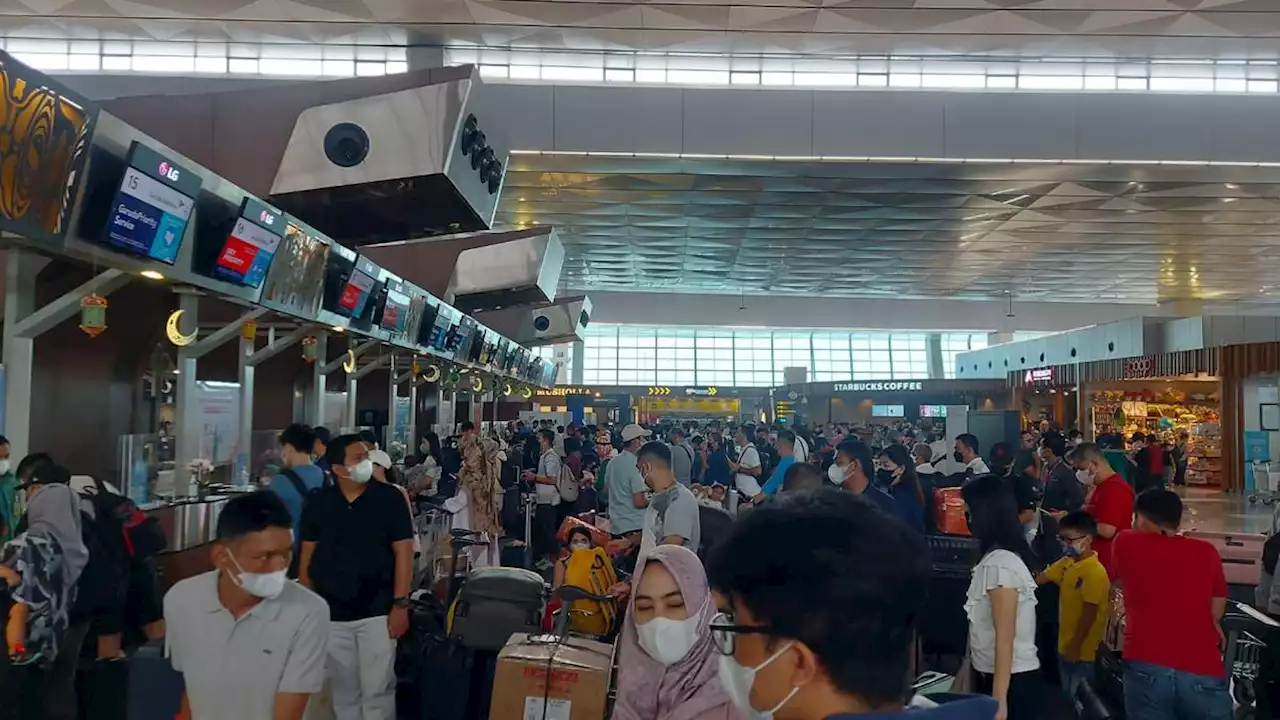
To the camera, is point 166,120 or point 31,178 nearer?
point 31,178

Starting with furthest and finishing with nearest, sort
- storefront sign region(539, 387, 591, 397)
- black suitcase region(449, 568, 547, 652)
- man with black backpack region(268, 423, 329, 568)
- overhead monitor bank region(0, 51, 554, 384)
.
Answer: storefront sign region(539, 387, 591, 397), man with black backpack region(268, 423, 329, 568), black suitcase region(449, 568, 547, 652), overhead monitor bank region(0, 51, 554, 384)

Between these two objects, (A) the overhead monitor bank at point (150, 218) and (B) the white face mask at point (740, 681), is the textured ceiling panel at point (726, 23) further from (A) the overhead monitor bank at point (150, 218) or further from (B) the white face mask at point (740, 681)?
(B) the white face mask at point (740, 681)

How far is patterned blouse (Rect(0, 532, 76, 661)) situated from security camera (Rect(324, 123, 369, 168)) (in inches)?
203

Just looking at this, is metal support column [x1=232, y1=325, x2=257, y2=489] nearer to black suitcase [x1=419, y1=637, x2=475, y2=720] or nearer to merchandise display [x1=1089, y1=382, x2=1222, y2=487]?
black suitcase [x1=419, y1=637, x2=475, y2=720]

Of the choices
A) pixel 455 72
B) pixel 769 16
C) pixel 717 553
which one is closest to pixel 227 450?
pixel 455 72

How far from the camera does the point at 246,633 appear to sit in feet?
9.43

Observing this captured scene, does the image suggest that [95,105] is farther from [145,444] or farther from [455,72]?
[455,72]

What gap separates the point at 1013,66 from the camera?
507 inches

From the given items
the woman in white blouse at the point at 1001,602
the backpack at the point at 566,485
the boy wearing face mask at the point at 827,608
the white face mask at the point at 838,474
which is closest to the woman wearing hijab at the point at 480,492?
the backpack at the point at 566,485

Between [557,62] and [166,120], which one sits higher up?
[557,62]

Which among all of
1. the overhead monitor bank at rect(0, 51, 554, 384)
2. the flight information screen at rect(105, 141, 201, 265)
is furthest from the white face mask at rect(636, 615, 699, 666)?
the flight information screen at rect(105, 141, 201, 265)

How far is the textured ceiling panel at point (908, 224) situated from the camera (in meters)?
14.3

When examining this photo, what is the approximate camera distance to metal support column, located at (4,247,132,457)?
5551 mm

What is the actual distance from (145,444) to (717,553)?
768 centimetres
